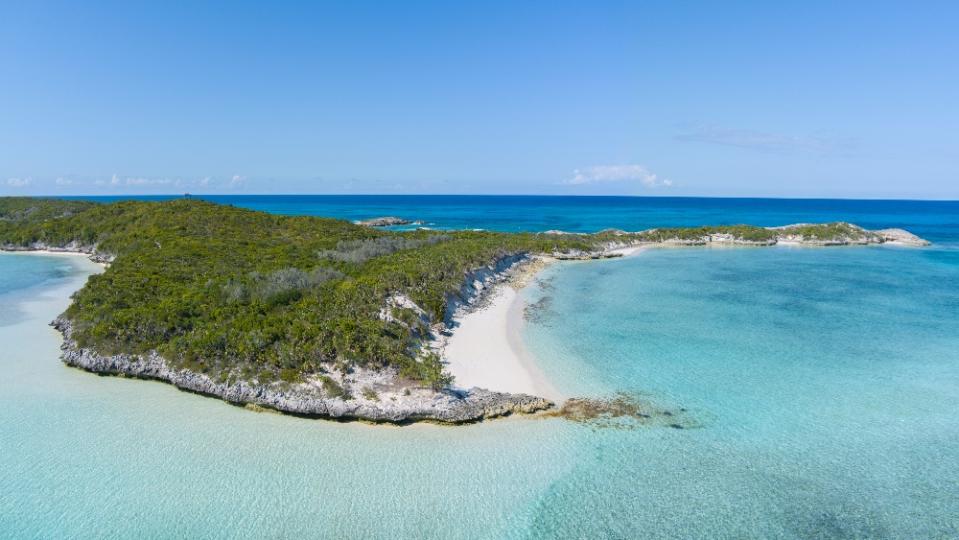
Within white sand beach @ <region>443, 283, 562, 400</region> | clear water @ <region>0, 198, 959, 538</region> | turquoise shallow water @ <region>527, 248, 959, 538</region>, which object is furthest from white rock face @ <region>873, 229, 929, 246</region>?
white sand beach @ <region>443, 283, 562, 400</region>

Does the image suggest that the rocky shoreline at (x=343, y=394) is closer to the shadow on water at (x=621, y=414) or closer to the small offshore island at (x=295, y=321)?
the small offshore island at (x=295, y=321)

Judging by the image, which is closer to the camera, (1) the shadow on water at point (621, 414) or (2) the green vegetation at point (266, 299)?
(1) the shadow on water at point (621, 414)

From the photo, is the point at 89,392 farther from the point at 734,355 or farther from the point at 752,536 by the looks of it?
the point at 734,355

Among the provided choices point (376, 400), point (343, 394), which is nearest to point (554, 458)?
point (376, 400)

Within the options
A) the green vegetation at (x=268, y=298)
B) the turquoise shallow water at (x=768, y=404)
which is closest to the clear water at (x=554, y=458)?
the turquoise shallow water at (x=768, y=404)

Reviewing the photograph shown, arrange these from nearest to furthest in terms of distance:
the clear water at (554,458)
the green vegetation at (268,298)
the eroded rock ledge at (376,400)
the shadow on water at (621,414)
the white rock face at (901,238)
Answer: the clear water at (554,458) → the eroded rock ledge at (376,400) → the shadow on water at (621,414) → the green vegetation at (268,298) → the white rock face at (901,238)

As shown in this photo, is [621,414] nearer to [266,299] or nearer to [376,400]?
[376,400]
